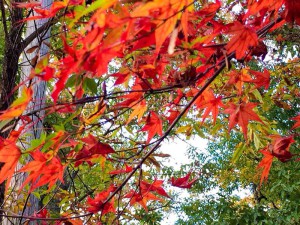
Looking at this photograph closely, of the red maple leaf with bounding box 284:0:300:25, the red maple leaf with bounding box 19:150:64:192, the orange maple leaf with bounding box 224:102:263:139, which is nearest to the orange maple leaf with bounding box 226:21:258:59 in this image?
the red maple leaf with bounding box 284:0:300:25

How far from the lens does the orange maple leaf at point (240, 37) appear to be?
2.12 ft

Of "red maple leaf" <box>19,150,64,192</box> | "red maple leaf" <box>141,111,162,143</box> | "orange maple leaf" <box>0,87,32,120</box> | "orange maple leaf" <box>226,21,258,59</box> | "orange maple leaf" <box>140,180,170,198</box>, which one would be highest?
"red maple leaf" <box>141,111,162,143</box>

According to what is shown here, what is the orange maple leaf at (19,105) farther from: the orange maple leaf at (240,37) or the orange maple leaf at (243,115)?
the orange maple leaf at (243,115)

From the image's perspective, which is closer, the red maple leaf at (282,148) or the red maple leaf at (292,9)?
the red maple leaf at (292,9)

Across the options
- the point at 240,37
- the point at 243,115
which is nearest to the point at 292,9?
the point at 240,37

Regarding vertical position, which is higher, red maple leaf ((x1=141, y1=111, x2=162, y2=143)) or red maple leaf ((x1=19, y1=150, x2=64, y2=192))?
red maple leaf ((x1=141, y1=111, x2=162, y2=143))

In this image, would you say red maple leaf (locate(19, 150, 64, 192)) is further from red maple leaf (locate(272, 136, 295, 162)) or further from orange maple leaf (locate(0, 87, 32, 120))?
red maple leaf (locate(272, 136, 295, 162))

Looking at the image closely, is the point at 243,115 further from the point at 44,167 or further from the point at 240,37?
the point at 44,167

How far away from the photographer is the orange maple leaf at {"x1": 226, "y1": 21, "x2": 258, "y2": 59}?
65 centimetres

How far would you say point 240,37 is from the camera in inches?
25.9

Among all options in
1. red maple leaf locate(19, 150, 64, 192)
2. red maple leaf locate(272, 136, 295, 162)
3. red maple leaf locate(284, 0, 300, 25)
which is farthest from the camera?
red maple leaf locate(272, 136, 295, 162)

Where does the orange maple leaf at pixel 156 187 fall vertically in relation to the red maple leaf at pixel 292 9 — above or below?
below

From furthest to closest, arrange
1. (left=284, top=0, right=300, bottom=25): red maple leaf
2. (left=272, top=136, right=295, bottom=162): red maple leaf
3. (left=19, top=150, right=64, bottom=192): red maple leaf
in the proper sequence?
1. (left=272, top=136, right=295, bottom=162): red maple leaf
2. (left=19, top=150, right=64, bottom=192): red maple leaf
3. (left=284, top=0, right=300, bottom=25): red maple leaf

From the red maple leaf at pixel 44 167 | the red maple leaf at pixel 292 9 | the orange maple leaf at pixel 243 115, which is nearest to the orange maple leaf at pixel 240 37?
the red maple leaf at pixel 292 9
